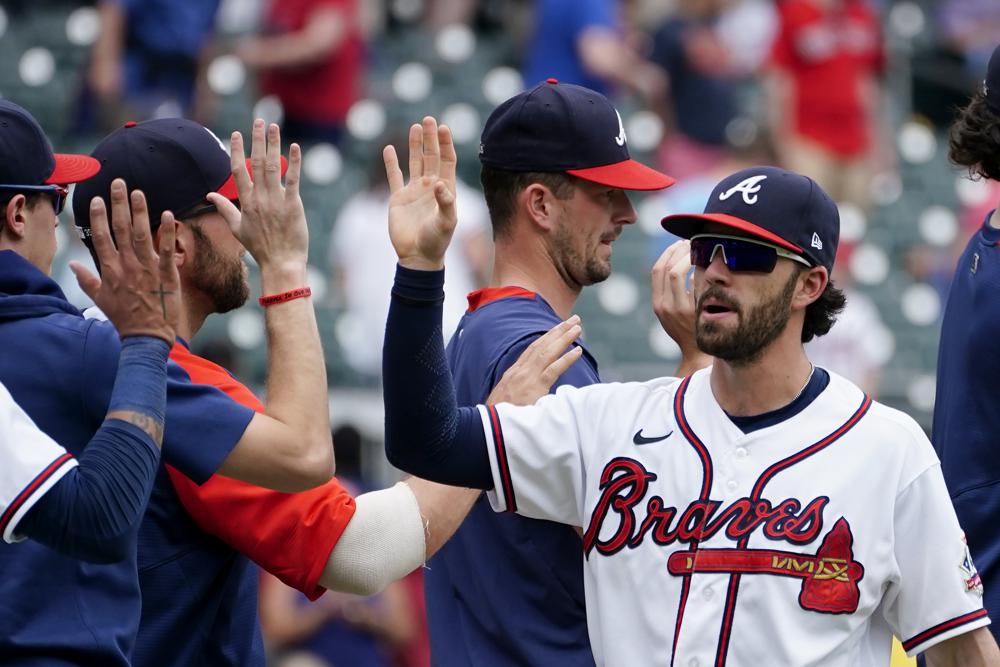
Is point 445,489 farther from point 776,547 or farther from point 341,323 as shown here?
point 341,323

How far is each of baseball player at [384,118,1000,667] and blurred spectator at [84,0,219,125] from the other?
23.4ft

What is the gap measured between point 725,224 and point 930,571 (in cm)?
73

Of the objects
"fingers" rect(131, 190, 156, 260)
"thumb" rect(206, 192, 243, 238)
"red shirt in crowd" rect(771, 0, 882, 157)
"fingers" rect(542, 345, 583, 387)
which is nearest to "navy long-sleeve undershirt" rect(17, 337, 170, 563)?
"fingers" rect(131, 190, 156, 260)

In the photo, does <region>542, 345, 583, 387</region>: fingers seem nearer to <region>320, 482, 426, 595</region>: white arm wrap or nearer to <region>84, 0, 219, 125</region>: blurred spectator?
<region>320, 482, 426, 595</region>: white arm wrap

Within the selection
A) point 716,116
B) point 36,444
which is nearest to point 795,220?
point 36,444

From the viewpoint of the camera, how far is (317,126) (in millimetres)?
10578

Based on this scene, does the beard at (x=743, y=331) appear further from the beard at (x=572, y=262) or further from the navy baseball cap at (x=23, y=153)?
the navy baseball cap at (x=23, y=153)

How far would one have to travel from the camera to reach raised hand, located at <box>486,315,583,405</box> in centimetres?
333

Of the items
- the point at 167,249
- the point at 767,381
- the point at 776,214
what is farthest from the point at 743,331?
the point at 167,249

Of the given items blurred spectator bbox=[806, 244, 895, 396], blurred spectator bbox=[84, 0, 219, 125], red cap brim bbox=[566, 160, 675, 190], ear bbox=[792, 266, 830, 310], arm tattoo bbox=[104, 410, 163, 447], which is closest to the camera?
arm tattoo bbox=[104, 410, 163, 447]

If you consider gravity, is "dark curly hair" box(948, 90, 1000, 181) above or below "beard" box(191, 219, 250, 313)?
above

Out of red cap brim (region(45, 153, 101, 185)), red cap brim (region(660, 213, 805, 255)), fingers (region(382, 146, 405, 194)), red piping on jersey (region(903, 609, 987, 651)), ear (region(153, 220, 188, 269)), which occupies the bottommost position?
red piping on jersey (region(903, 609, 987, 651))

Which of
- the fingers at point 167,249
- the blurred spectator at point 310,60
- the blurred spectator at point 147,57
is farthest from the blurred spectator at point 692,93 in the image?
the fingers at point 167,249

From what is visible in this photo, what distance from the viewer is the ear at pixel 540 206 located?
152 inches
